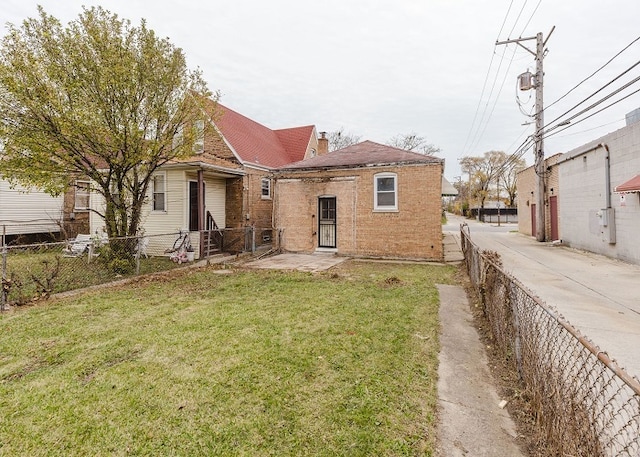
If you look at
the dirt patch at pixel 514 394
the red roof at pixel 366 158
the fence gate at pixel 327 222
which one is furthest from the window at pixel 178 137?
the dirt patch at pixel 514 394

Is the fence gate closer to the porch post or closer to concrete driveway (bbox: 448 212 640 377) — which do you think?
the porch post

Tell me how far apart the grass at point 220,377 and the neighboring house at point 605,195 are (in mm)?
8502

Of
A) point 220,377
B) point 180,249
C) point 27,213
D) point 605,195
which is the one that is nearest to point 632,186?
point 605,195

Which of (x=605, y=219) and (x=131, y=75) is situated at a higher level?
(x=131, y=75)

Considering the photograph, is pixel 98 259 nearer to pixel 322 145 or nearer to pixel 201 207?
pixel 201 207

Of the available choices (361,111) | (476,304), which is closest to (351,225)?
(476,304)

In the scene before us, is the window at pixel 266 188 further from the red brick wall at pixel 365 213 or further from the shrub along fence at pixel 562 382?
the shrub along fence at pixel 562 382

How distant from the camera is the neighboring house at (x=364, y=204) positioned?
39.9 feet

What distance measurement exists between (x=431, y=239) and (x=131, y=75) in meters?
10.7

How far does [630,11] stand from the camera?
25.8ft

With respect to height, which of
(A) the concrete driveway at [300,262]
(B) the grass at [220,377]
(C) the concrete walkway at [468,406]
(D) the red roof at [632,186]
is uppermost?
(D) the red roof at [632,186]

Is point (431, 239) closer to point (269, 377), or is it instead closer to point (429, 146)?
point (269, 377)

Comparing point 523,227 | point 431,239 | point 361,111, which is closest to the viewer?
point 431,239

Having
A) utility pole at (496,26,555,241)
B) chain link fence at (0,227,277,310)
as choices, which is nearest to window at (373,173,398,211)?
chain link fence at (0,227,277,310)
